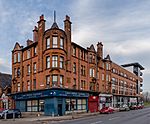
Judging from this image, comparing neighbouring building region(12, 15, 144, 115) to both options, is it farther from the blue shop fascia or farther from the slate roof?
the slate roof

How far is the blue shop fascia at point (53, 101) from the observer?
47594mm

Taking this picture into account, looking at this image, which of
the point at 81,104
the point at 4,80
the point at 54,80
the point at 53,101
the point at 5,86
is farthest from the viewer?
the point at 4,80

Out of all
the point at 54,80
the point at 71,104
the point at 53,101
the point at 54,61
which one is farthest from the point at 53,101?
the point at 54,61

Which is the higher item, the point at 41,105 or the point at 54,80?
the point at 54,80

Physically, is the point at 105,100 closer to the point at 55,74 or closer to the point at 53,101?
the point at 55,74

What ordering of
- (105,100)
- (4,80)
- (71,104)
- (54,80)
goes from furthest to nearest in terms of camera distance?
1. (105,100)
2. (4,80)
3. (71,104)
4. (54,80)

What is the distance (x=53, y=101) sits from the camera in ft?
155

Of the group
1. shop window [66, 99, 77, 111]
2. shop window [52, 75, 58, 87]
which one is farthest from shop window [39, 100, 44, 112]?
shop window [52, 75, 58, 87]

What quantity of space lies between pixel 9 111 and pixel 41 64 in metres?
11.4

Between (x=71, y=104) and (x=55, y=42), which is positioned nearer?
(x=55, y=42)

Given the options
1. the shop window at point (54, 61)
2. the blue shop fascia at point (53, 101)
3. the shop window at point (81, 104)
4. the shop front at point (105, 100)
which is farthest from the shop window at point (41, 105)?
the shop front at point (105, 100)

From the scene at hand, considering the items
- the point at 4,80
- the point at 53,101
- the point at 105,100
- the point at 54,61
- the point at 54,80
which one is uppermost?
the point at 54,61

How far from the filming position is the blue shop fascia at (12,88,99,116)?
47.6m

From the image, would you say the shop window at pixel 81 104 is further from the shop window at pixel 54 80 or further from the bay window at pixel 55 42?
the bay window at pixel 55 42
